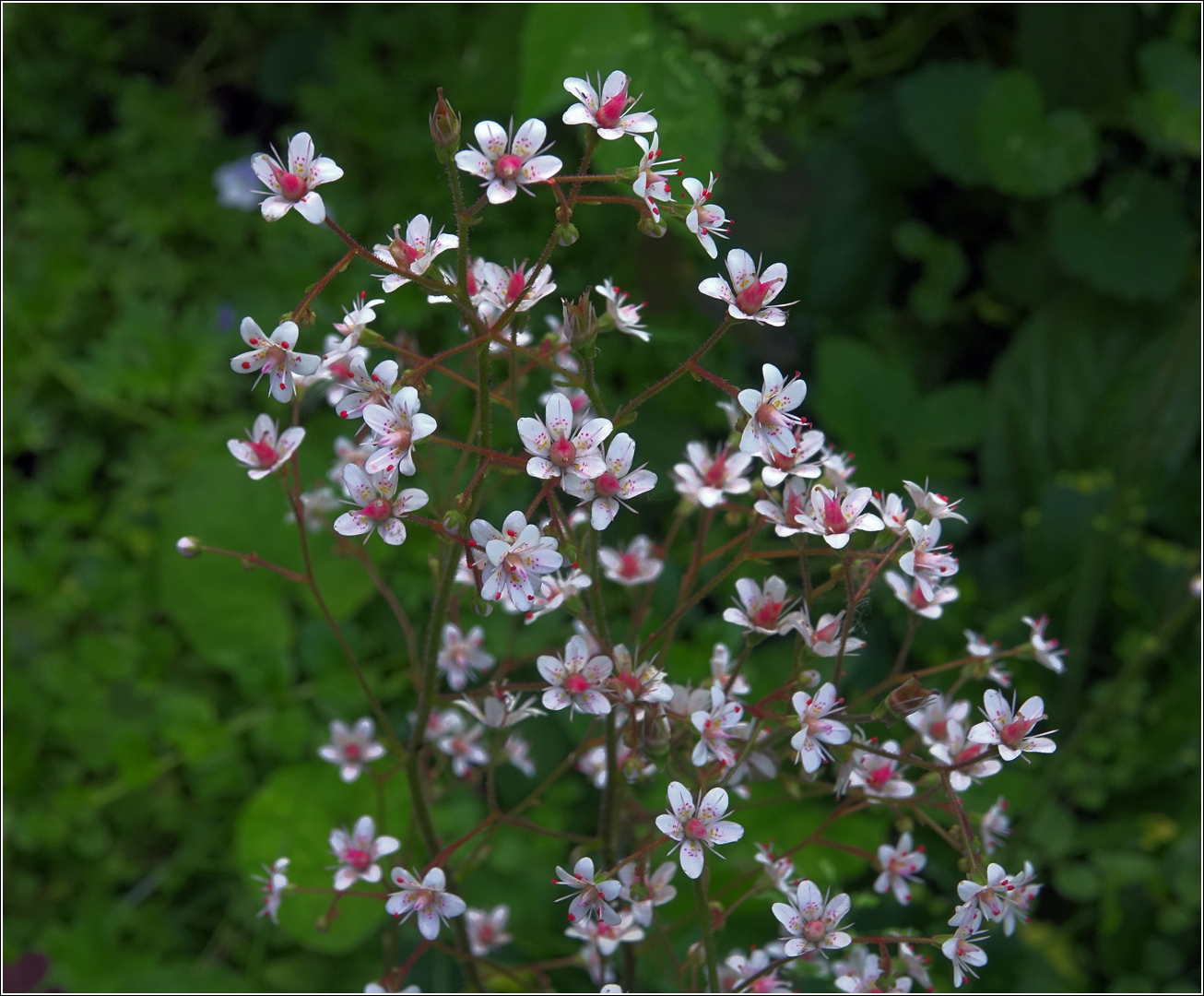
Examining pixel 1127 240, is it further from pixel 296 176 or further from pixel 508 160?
pixel 296 176

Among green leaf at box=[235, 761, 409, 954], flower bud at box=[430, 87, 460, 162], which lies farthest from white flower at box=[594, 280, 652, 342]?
green leaf at box=[235, 761, 409, 954]

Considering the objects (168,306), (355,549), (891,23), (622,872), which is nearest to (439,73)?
(168,306)

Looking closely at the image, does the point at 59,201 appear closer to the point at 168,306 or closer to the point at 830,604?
the point at 168,306

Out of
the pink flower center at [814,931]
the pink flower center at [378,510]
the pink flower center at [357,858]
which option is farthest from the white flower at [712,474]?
the pink flower center at [357,858]

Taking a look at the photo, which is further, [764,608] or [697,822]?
[764,608]

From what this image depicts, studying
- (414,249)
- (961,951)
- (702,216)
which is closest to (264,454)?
(414,249)

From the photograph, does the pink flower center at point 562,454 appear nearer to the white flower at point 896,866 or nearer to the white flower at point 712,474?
the white flower at point 712,474
